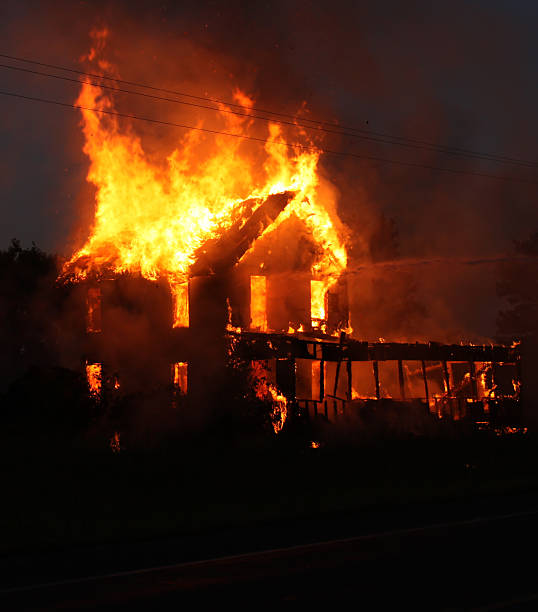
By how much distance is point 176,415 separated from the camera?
25797 millimetres

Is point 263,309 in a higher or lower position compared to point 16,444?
higher

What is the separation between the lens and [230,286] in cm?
2991

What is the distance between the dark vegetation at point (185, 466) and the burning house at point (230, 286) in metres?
1.34

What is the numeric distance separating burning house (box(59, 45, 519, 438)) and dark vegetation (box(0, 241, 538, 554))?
52.8 inches

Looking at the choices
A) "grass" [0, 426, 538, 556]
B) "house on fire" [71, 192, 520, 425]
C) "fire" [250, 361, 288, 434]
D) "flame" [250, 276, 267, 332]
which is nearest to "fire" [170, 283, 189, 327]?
"house on fire" [71, 192, 520, 425]

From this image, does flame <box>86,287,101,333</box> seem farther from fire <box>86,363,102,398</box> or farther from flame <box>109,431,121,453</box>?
flame <box>109,431,121,453</box>

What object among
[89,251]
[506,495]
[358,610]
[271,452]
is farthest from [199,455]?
[358,610]

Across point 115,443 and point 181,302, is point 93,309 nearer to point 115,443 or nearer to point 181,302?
point 181,302

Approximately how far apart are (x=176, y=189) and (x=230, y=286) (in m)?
4.75

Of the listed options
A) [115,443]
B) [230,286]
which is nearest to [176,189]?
[230,286]

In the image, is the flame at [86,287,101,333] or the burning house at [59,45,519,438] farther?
the flame at [86,287,101,333]

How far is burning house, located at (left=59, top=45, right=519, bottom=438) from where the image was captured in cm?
2855

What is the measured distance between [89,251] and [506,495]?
66.2 ft

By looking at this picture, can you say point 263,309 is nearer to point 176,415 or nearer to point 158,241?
point 158,241
